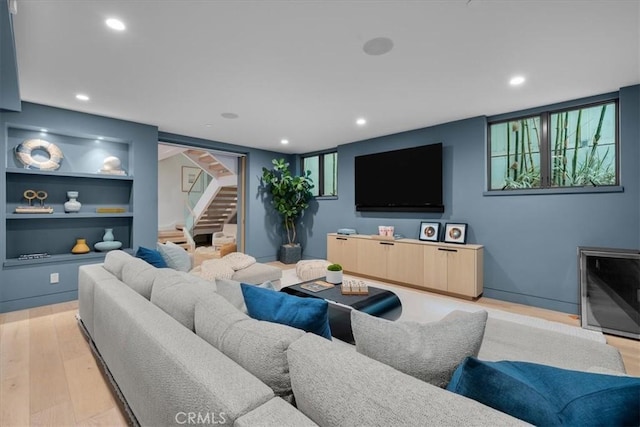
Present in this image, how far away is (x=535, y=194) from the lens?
3.67 m

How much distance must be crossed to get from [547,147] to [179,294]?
4379mm

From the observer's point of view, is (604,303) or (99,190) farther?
(99,190)

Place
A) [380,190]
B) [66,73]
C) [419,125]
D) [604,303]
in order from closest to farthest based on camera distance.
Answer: [66,73]
[604,303]
[419,125]
[380,190]

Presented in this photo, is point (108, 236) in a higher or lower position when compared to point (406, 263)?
higher

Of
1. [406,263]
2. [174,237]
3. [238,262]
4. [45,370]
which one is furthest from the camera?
[174,237]

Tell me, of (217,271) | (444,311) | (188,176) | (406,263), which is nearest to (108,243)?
(217,271)

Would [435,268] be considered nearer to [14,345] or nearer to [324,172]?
[324,172]

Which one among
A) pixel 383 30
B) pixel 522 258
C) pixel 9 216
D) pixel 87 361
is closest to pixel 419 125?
pixel 522 258

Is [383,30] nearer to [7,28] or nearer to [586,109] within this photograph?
[7,28]

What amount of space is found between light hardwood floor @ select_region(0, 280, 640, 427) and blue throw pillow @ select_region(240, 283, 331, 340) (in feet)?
3.89

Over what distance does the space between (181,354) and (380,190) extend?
4501 millimetres

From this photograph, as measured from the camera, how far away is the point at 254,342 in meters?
1.01

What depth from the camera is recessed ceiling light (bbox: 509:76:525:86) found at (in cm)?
290

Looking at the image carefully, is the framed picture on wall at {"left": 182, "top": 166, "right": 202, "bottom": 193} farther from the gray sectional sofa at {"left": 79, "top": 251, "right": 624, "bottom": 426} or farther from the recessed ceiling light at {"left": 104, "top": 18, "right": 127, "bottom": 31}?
the gray sectional sofa at {"left": 79, "top": 251, "right": 624, "bottom": 426}
